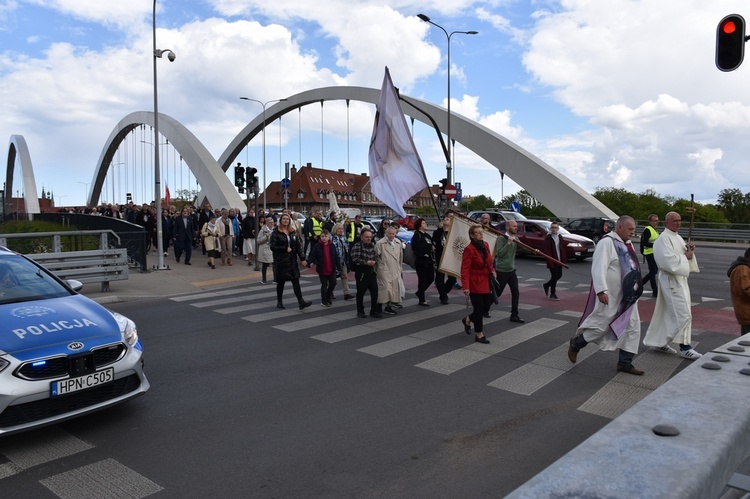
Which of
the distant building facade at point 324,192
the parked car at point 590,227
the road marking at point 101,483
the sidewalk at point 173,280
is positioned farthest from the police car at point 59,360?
the distant building facade at point 324,192

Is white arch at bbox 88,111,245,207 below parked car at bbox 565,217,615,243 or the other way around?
the other way around

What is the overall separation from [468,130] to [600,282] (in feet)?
122

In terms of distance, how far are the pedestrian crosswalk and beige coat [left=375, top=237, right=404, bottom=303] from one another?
1.34 ft

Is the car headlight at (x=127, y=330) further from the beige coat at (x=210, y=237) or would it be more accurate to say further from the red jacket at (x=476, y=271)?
the beige coat at (x=210, y=237)

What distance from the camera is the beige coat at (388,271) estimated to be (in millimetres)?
10281

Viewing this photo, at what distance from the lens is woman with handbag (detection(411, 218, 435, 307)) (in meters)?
11.4

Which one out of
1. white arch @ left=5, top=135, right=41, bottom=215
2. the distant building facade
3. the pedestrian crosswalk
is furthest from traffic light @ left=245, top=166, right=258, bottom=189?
the distant building facade

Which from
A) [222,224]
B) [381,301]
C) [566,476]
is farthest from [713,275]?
[566,476]

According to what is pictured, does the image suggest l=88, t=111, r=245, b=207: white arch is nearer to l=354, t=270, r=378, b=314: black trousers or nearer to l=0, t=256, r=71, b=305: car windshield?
l=354, t=270, r=378, b=314: black trousers

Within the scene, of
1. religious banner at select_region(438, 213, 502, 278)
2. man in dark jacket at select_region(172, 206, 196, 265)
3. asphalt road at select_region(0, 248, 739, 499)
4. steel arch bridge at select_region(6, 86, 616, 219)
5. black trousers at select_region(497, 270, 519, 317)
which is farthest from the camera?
steel arch bridge at select_region(6, 86, 616, 219)

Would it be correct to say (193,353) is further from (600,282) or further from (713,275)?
(713,275)

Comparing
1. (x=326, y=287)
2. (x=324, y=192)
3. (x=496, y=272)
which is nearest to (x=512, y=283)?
(x=496, y=272)

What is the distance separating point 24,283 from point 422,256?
738 centimetres

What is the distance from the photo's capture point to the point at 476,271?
8141 millimetres
